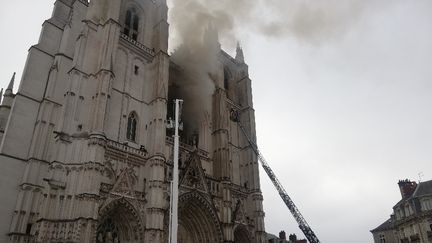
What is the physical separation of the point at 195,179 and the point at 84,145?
9177 mm

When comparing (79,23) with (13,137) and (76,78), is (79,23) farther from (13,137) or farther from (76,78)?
(13,137)

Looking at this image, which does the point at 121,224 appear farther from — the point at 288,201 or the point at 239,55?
the point at 239,55

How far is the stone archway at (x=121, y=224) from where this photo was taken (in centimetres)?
2264

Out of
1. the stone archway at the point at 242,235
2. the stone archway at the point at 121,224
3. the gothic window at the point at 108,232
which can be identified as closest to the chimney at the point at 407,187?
the stone archway at the point at 242,235

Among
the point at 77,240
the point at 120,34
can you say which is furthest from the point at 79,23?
the point at 77,240

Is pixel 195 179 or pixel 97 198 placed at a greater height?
pixel 195 179

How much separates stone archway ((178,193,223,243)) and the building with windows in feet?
68.6

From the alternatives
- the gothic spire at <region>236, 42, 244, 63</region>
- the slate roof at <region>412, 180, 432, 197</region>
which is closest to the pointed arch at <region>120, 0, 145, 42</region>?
the gothic spire at <region>236, 42, 244, 63</region>

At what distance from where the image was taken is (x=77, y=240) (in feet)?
64.5

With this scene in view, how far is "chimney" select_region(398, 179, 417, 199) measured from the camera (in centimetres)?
3909

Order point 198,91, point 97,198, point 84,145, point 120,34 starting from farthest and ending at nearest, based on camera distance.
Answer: point 198,91
point 120,34
point 84,145
point 97,198

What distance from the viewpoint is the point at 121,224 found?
77.3 ft

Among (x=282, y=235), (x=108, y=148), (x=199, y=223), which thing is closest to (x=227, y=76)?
(x=199, y=223)

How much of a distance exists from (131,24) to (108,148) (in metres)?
13.4
